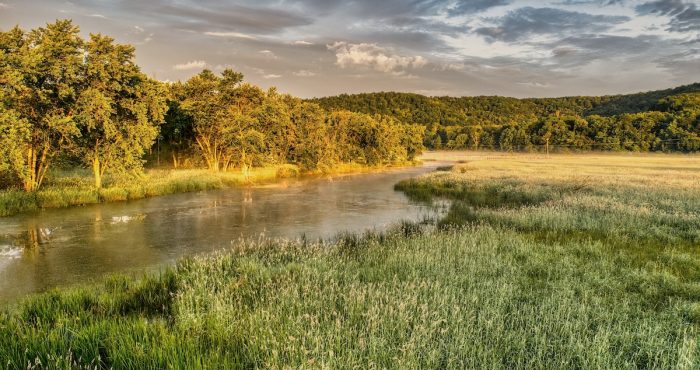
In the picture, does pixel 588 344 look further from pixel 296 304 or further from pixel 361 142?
pixel 361 142

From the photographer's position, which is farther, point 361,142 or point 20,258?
point 361,142

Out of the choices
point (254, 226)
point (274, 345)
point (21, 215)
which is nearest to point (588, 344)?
point (274, 345)

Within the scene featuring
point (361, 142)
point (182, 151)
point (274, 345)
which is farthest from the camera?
point (361, 142)

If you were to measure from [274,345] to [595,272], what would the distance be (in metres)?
9.21

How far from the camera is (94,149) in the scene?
97.5 ft

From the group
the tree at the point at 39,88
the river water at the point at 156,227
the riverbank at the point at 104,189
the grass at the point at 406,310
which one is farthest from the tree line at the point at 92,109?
the grass at the point at 406,310

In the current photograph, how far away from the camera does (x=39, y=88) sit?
2547 cm

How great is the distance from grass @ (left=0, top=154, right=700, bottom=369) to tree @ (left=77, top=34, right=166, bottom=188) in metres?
19.5

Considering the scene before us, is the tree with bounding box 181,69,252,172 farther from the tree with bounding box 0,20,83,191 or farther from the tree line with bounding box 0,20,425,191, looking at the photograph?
the tree with bounding box 0,20,83,191

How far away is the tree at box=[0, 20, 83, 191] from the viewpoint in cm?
2286

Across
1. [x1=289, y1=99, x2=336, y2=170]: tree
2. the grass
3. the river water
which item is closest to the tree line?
the river water

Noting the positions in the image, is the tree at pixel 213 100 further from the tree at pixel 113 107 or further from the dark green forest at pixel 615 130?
the dark green forest at pixel 615 130

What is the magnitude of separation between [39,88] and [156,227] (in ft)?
43.7

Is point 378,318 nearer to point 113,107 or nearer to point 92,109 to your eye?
point 92,109
